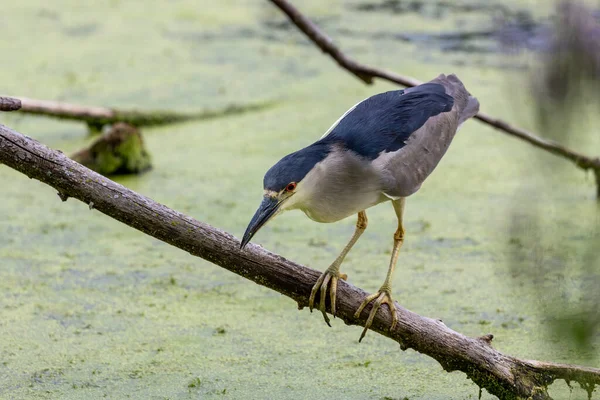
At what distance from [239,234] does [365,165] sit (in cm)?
150

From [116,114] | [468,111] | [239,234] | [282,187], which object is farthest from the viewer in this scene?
[116,114]

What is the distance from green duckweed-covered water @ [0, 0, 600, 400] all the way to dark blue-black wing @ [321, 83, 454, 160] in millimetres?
379

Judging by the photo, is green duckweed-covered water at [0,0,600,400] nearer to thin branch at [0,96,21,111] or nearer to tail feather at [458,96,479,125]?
tail feather at [458,96,479,125]

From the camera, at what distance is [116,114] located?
15.4ft

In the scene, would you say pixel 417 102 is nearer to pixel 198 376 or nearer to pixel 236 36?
pixel 198 376

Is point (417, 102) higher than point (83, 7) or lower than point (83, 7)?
higher

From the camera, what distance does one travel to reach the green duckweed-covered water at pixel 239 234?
2.26 meters

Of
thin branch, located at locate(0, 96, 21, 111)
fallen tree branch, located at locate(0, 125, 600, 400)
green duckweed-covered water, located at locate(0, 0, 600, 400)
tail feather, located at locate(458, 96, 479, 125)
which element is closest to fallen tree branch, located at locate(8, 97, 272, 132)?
green duckweed-covered water, located at locate(0, 0, 600, 400)

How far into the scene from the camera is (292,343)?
258 cm

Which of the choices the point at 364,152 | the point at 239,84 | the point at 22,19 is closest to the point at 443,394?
the point at 364,152

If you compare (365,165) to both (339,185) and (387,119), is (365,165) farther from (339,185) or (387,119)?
(387,119)

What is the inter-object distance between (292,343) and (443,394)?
524 millimetres

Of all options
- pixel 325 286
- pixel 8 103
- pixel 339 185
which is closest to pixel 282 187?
pixel 339 185

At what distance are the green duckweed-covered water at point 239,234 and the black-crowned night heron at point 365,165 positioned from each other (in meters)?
0.32
